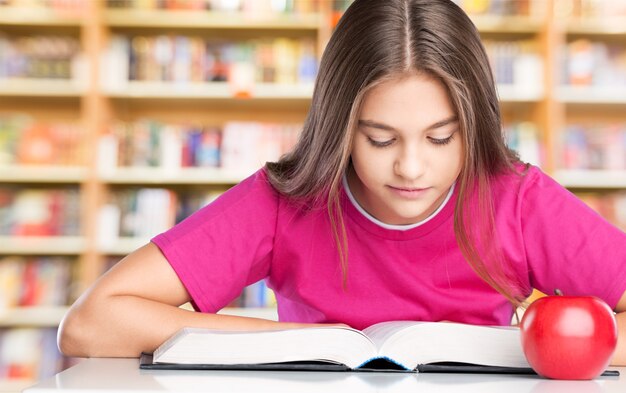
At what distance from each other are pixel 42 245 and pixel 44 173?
292 millimetres

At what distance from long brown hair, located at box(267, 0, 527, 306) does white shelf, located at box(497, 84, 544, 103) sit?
220 cm

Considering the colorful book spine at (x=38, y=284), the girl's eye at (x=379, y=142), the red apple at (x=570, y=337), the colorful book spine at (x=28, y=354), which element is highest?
the girl's eye at (x=379, y=142)

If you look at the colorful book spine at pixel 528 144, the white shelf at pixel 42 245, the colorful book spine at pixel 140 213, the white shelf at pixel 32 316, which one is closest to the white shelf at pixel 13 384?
the white shelf at pixel 32 316

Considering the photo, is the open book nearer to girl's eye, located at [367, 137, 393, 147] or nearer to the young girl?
the young girl

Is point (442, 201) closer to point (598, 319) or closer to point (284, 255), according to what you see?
point (284, 255)

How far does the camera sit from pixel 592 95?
3354 mm

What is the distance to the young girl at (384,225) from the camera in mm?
1053

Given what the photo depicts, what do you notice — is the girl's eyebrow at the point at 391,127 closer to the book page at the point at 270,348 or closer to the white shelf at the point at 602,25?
the book page at the point at 270,348

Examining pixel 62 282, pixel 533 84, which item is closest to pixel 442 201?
pixel 533 84

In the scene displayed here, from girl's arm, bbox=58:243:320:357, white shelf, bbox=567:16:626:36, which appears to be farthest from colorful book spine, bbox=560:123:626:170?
girl's arm, bbox=58:243:320:357

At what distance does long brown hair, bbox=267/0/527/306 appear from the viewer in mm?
1085

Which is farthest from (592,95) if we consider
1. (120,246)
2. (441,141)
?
(441,141)

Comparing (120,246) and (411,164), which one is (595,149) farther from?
(411,164)

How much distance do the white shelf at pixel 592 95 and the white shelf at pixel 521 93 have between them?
86 millimetres
